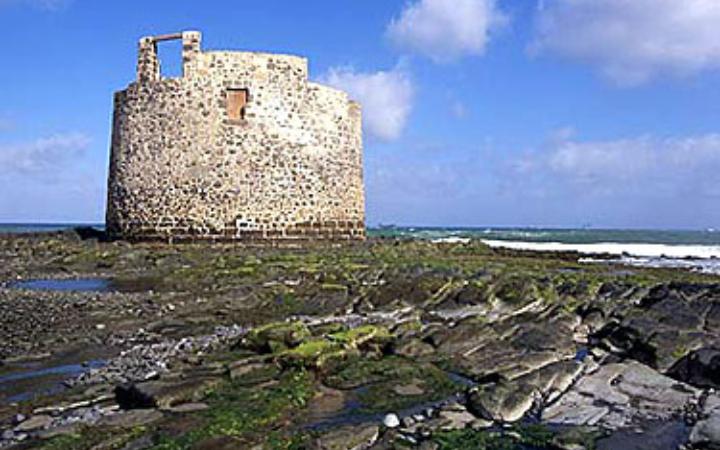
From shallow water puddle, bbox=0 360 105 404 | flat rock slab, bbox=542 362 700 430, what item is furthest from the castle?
flat rock slab, bbox=542 362 700 430

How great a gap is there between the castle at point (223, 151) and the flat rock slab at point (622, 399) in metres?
17.3

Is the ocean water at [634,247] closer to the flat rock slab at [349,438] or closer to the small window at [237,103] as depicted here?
the small window at [237,103]

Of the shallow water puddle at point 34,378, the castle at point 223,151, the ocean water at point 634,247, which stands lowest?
the shallow water puddle at point 34,378

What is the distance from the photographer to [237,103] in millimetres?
24016

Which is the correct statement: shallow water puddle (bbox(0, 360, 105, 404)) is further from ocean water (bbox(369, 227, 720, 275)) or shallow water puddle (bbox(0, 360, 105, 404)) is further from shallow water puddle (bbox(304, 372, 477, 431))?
ocean water (bbox(369, 227, 720, 275))

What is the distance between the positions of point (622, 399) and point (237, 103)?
1948 centimetres

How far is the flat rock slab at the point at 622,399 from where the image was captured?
6156mm

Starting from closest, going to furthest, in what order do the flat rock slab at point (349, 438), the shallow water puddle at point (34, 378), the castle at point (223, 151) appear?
the flat rock slab at point (349, 438) → the shallow water puddle at point (34, 378) → the castle at point (223, 151)

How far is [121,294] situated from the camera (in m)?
13.9

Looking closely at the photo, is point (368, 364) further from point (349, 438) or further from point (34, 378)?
point (34, 378)

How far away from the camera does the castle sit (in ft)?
77.5

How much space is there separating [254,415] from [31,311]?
23.9 ft

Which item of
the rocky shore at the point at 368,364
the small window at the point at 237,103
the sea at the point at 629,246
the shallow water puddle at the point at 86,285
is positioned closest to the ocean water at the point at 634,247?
the sea at the point at 629,246

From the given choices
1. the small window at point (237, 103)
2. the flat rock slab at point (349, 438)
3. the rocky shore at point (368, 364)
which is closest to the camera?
the flat rock slab at point (349, 438)
